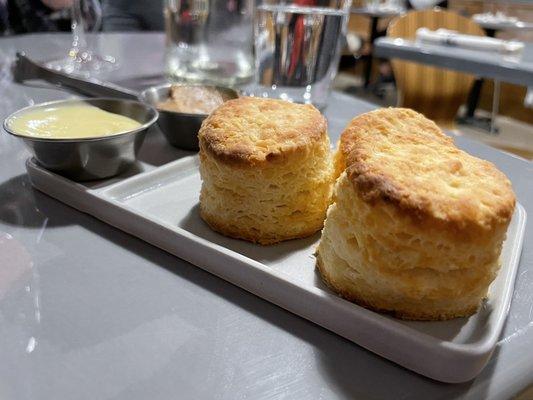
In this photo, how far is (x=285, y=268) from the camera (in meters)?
0.59

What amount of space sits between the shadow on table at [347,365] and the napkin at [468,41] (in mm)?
1891

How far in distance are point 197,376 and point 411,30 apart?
230 centimetres

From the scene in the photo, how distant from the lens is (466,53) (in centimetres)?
204

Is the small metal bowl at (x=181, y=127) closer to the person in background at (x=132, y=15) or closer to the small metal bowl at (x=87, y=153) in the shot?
the small metal bowl at (x=87, y=153)

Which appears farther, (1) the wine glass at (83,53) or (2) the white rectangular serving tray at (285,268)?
(1) the wine glass at (83,53)

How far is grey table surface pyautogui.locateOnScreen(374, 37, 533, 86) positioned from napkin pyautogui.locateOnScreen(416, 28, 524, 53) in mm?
22

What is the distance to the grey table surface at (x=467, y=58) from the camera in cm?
183

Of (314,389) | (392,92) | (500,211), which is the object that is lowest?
(392,92)

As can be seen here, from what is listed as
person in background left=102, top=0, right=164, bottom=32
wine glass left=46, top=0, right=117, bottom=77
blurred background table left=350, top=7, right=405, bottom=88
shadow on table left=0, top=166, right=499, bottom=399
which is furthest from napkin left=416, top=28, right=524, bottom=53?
blurred background table left=350, top=7, right=405, bottom=88

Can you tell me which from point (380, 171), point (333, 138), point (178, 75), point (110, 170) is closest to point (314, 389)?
point (380, 171)

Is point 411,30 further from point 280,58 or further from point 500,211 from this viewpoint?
point 500,211

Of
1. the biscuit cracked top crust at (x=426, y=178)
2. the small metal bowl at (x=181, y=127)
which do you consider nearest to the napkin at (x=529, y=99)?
the small metal bowl at (x=181, y=127)

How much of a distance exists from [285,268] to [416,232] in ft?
0.59

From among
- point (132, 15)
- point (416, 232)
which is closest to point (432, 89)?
point (132, 15)
